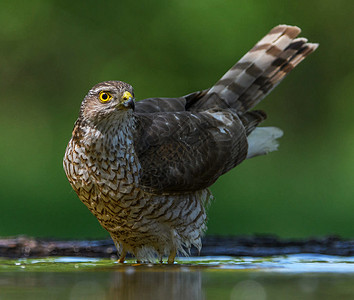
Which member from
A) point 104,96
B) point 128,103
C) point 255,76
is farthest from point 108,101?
point 255,76

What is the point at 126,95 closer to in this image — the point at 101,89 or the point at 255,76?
the point at 101,89

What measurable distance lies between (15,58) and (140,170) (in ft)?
18.0

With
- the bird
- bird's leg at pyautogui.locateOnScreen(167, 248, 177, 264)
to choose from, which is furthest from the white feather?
bird's leg at pyautogui.locateOnScreen(167, 248, 177, 264)

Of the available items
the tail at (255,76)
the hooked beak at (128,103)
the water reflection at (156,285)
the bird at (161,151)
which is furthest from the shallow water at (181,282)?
the tail at (255,76)

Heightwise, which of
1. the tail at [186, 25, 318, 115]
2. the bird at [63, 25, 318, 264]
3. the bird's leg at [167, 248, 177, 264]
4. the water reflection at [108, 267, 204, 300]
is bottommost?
the water reflection at [108, 267, 204, 300]

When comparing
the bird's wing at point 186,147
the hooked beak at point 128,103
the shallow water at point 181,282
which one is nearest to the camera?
the shallow water at point 181,282

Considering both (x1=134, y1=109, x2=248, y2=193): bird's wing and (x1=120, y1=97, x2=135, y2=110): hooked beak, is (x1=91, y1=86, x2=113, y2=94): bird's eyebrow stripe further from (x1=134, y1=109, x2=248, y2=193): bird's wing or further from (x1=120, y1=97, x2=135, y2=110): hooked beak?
(x1=134, y1=109, x2=248, y2=193): bird's wing

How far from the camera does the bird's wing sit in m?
4.14

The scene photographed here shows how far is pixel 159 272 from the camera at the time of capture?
3.13m

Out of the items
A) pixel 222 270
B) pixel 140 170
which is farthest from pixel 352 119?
pixel 222 270

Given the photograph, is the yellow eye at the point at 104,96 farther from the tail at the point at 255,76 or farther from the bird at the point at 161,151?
the tail at the point at 255,76

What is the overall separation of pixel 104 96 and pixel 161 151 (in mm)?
567

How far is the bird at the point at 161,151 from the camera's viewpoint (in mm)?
3971

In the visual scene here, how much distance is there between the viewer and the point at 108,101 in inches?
150
